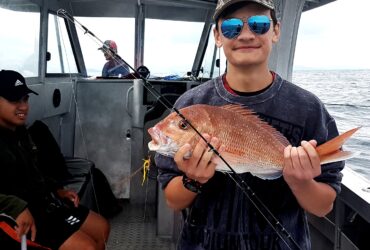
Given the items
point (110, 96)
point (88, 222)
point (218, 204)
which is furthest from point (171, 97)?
point (218, 204)

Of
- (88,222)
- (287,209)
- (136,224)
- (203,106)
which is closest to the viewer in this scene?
(203,106)

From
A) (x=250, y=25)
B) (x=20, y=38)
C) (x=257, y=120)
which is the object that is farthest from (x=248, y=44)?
(x=20, y=38)

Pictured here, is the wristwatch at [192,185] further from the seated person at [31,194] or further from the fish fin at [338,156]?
the seated person at [31,194]

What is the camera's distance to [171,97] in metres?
4.89

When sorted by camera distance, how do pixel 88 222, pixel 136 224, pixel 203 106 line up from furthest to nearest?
pixel 136 224 → pixel 88 222 → pixel 203 106

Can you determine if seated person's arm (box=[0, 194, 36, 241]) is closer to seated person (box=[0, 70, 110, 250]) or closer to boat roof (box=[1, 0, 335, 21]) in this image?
seated person (box=[0, 70, 110, 250])

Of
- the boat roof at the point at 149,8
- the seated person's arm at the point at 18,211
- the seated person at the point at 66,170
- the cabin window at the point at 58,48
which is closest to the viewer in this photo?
the seated person's arm at the point at 18,211

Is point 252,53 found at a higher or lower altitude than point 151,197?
higher

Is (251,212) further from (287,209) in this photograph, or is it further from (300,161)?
(300,161)

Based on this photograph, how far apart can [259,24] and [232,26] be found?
0.32 ft

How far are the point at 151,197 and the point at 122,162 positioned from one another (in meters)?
0.66

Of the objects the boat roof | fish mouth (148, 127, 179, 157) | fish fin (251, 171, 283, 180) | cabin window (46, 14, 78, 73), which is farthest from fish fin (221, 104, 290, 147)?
the boat roof

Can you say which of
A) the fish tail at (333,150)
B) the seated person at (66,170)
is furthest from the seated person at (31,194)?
the fish tail at (333,150)

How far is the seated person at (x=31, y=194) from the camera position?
119 inches
